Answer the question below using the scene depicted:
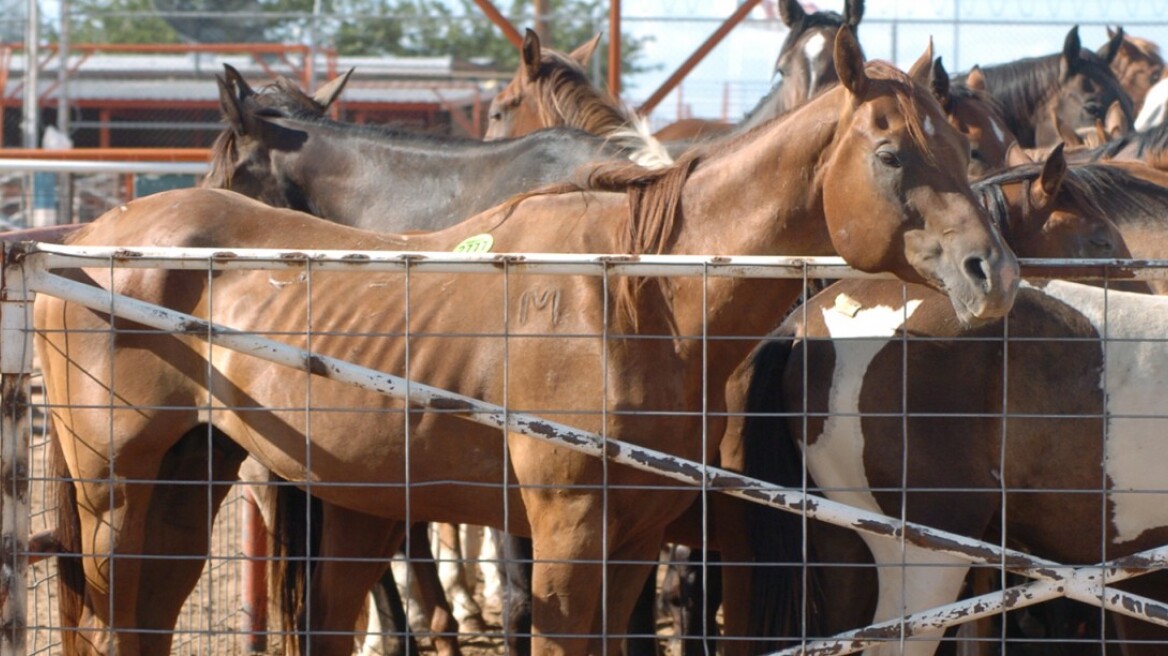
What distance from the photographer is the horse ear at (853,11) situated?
17.2 feet

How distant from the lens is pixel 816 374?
329 cm

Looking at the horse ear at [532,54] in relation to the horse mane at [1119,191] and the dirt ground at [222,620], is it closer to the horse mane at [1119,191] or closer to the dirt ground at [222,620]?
the dirt ground at [222,620]

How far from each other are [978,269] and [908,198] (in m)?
0.20

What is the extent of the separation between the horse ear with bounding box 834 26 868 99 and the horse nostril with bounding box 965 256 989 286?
0.43 meters

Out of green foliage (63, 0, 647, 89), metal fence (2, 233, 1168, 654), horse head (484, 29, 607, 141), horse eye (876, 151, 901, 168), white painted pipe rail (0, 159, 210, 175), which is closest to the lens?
metal fence (2, 233, 1168, 654)

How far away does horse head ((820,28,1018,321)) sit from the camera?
2619 mm

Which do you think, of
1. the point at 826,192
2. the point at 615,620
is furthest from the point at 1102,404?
the point at 615,620

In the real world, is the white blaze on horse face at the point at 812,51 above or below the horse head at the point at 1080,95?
below

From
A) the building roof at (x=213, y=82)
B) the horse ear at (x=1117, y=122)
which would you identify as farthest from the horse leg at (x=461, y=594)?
the building roof at (x=213, y=82)

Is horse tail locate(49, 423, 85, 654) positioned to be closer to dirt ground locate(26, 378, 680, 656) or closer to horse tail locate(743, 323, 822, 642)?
dirt ground locate(26, 378, 680, 656)

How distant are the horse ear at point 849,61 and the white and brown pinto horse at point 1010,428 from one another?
53cm

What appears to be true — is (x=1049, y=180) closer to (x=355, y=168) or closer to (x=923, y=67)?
(x=923, y=67)

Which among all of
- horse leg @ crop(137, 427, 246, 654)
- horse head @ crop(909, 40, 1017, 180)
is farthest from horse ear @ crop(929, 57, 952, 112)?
horse leg @ crop(137, 427, 246, 654)

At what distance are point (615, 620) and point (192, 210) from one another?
152 cm
